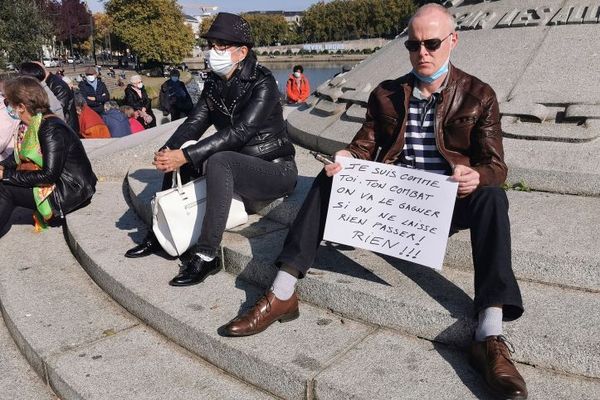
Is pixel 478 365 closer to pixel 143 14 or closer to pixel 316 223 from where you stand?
pixel 316 223

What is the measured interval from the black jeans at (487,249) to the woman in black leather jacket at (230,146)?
746 mm

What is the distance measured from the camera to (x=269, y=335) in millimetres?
3016

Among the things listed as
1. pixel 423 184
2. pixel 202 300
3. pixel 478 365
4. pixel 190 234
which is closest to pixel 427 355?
pixel 478 365

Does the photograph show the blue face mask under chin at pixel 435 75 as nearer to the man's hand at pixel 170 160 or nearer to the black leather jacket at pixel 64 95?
the man's hand at pixel 170 160

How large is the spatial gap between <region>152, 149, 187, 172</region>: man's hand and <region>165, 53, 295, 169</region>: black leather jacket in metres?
0.07

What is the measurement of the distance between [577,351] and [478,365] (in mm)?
434

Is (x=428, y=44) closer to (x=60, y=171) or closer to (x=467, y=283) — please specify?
(x=467, y=283)

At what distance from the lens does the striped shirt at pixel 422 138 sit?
3215mm

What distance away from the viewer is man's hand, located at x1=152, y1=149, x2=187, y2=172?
3.71m

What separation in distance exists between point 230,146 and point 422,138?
1.34m

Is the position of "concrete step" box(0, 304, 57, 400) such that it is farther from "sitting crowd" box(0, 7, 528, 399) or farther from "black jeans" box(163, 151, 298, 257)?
"black jeans" box(163, 151, 298, 257)

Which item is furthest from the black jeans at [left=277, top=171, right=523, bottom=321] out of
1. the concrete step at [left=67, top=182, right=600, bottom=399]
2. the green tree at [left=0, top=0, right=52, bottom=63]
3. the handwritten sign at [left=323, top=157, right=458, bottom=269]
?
the green tree at [left=0, top=0, right=52, bottom=63]

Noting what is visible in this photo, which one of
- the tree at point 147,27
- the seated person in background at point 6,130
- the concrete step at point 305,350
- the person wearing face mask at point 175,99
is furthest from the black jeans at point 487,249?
the tree at point 147,27

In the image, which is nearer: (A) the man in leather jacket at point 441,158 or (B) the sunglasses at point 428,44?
(A) the man in leather jacket at point 441,158
